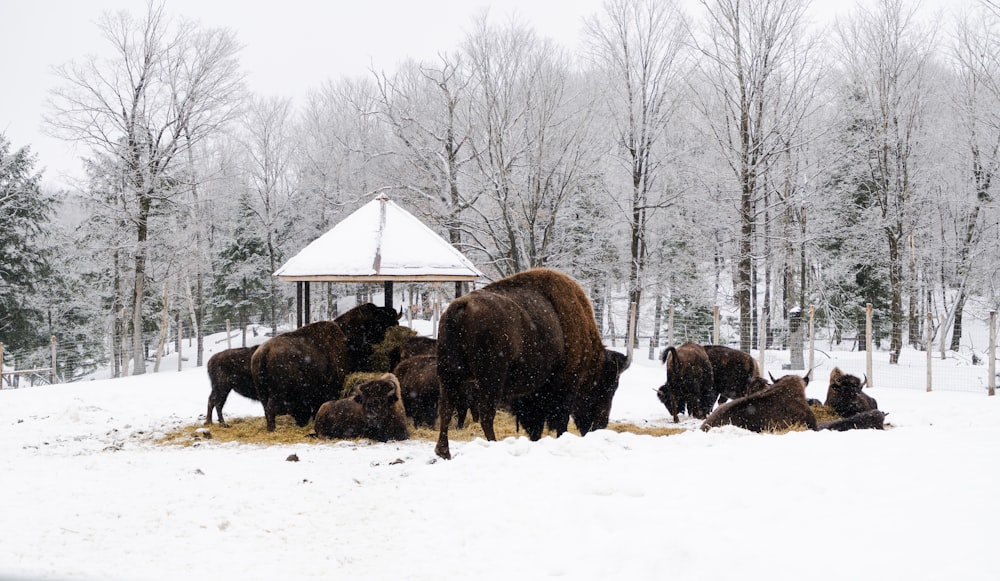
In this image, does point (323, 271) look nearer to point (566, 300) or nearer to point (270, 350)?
point (270, 350)

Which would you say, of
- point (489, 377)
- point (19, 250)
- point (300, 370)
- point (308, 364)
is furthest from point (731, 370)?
point (19, 250)

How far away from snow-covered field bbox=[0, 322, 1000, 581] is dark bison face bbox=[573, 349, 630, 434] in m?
1.85

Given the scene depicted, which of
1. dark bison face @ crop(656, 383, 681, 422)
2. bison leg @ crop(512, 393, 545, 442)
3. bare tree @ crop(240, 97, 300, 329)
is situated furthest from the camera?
bare tree @ crop(240, 97, 300, 329)

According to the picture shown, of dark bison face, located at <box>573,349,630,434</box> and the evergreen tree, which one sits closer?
dark bison face, located at <box>573,349,630,434</box>

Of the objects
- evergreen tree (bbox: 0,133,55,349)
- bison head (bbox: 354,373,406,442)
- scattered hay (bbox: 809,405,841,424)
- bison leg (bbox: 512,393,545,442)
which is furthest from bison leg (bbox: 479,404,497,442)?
evergreen tree (bbox: 0,133,55,349)

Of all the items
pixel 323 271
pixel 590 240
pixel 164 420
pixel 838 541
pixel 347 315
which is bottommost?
pixel 164 420

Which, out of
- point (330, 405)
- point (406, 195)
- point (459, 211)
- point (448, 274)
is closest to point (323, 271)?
point (448, 274)

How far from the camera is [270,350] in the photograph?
940 cm

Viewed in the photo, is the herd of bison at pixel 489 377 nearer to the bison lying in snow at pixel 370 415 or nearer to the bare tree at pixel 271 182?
the bison lying in snow at pixel 370 415

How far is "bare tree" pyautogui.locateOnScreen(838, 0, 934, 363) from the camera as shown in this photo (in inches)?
932

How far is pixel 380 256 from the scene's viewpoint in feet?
37.5

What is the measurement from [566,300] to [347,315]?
429 centimetres

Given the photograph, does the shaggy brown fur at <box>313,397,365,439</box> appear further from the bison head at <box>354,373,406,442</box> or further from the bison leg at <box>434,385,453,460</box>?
the bison leg at <box>434,385,453,460</box>

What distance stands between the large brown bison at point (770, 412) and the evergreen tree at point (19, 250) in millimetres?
27927
